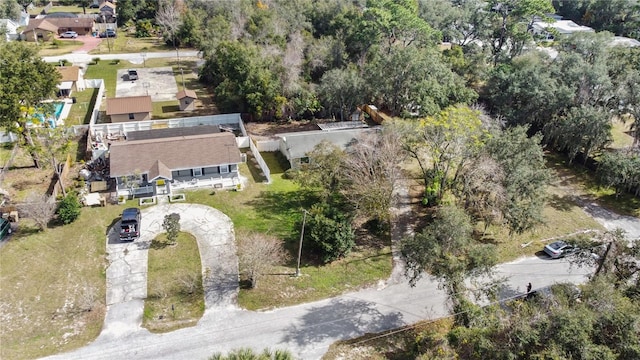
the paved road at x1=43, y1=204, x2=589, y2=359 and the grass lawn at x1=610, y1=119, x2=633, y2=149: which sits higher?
the grass lawn at x1=610, y1=119, x2=633, y2=149

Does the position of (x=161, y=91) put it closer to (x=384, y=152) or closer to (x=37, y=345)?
(x=384, y=152)

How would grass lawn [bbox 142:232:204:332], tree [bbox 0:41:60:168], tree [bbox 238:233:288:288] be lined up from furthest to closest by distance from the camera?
tree [bbox 0:41:60:168]
tree [bbox 238:233:288:288]
grass lawn [bbox 142:232:204:332]

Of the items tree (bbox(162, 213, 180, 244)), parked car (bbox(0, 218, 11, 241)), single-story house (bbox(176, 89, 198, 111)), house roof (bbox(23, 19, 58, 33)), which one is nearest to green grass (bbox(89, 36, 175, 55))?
house roof (bbox(23, 19, 58, 33))

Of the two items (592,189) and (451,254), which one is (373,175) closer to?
(451,254)

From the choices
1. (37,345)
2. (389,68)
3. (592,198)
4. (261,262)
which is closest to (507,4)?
(389,68)

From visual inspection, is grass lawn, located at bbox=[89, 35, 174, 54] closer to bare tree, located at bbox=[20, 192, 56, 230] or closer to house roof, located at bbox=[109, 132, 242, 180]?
house roof, located at bbox=[109, 132, 242, 180]

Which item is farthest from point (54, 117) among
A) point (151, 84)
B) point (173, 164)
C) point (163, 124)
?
point (151, 84)
